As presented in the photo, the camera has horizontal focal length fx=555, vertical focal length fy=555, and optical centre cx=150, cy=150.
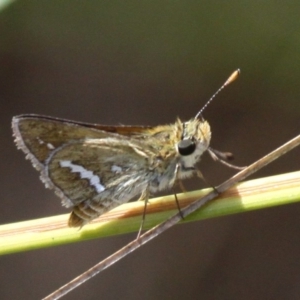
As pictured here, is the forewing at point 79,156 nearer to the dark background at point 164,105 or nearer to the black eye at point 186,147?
the black eye at point 186,147

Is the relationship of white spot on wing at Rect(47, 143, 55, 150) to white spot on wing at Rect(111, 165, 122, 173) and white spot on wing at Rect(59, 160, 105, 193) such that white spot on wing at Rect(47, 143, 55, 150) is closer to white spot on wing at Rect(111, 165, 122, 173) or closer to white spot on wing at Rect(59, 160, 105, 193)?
white spot on wing at Rect(59, 160, 105, 193)

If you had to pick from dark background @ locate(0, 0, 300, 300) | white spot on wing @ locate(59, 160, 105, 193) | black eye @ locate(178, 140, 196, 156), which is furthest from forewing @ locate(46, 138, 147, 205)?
dark background @ locate(0, 0, 300, 300)

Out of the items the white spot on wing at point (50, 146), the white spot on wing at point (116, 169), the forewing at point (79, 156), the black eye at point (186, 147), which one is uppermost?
the white spot on wing at point (50, 146)

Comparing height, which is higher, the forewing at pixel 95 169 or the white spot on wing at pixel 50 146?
the white spot on wing at pixel 50 146

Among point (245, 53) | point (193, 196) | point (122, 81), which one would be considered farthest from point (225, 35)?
point (193, 196)

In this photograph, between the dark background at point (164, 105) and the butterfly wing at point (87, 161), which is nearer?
the butterfly wing at point (87, 161)

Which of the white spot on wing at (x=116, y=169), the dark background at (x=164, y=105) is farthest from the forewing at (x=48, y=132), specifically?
the dark background at (x=164, y=105)

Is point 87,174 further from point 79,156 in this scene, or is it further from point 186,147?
point 186,147
